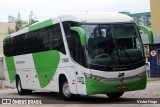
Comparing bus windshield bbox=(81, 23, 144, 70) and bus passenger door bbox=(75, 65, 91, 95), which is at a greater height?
bus windshield bbox=(81, 23, 144, 70)

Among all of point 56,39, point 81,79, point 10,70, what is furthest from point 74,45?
point 10,70

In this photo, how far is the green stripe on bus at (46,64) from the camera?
58.0 feet

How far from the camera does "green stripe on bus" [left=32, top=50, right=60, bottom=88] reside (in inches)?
696

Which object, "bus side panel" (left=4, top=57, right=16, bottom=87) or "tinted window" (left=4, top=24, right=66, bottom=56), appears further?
"bus side panel" (left=4, top=57, right=16, bottom=87)

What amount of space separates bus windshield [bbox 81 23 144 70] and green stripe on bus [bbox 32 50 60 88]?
2.55m

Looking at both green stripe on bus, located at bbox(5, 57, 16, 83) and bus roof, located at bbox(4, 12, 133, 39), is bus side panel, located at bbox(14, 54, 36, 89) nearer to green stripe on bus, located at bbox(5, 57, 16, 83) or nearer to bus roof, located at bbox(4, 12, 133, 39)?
green stripe on bus, located at bbox(5, 57, 16, 83)

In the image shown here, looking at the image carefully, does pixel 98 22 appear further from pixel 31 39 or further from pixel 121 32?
pixel 31 39

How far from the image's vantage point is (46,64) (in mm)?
18734

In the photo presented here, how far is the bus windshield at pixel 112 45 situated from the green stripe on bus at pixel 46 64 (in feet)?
8.37

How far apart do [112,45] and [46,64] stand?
460 centimetres

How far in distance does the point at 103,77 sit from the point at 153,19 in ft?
79.8

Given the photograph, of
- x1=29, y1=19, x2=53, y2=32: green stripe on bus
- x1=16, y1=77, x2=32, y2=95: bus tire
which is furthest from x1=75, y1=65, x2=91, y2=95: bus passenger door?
x1=16, y1=77, x2=32, y2=95: bus tire

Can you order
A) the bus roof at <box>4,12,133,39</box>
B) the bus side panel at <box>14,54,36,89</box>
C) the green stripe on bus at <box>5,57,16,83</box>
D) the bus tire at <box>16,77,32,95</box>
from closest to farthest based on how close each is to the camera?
the bus roof at <box>4,12,133,39</box>
the bus side panel at <box>14,54,36,89</box>
the bus tire at <box>16,77,32,95</box>
the green stripe on bus at <box>5,57,16,83</box>

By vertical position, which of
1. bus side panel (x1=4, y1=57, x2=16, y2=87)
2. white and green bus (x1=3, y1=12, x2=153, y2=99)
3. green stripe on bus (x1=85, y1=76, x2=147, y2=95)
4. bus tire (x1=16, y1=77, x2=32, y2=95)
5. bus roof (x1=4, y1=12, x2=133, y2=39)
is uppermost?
bus roof (x1=4, y1=12, x2=133, y2=39)
